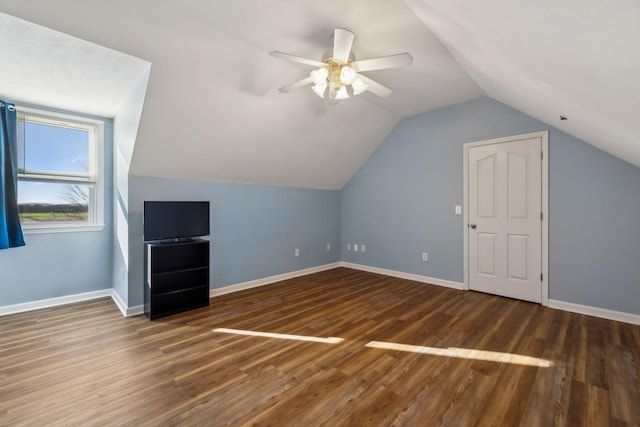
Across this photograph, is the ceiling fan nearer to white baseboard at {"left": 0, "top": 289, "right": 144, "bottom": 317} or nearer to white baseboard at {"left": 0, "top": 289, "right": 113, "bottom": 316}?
white baseboard at {"left": 0, "top": 289, "right": 144, "bottom": 317}

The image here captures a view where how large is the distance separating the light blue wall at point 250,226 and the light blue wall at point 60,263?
3.45 feet

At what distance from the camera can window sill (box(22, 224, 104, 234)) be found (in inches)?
128

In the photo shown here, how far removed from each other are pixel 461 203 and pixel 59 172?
556 cm

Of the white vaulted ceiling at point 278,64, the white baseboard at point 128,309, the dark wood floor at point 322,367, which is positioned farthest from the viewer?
the white baseboard at point 128,309

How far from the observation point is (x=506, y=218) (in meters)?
3.69

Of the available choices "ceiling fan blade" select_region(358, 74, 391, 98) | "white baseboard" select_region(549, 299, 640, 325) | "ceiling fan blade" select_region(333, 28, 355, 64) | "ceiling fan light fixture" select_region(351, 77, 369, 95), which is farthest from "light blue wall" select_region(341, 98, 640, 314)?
"ceiling fan blade" select_region(333, 28, 355, 64)

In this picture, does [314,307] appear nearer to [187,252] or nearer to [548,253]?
[187,252]

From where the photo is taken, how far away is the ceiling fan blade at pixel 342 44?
6.75 feet

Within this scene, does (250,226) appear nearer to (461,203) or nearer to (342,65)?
(342,65)

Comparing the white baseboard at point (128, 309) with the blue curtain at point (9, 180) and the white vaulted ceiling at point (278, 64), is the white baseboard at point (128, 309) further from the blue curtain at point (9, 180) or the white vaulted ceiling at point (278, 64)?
the white vaulted ceiling at point (278, 64)

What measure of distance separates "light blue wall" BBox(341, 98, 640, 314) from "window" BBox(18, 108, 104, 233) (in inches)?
164

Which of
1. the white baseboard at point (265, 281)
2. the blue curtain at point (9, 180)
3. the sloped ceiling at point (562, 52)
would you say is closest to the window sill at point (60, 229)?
the blue curtain at point (9, 180)

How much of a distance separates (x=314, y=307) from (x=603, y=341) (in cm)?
283

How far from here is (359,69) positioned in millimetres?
2324
